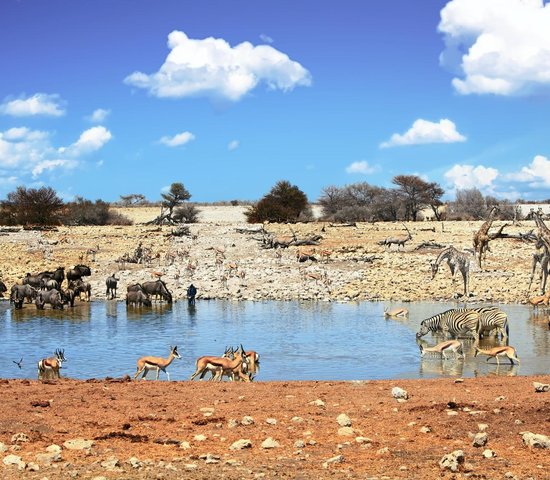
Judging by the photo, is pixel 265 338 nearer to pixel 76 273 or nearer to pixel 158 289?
pixel 158 289

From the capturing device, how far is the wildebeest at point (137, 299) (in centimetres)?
2558

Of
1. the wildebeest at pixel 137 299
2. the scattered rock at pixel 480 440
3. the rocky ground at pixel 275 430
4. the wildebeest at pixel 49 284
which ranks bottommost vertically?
the rocky ground at pixel 275 430

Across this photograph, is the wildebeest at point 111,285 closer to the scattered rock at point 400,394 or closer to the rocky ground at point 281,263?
the rocky ground at point 281,263

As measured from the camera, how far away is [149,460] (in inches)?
300

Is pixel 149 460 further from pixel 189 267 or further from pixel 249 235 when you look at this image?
pixel 249 235

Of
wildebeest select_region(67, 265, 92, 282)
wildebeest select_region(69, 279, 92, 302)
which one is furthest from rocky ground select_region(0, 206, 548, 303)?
wildebeest select_region(69, 279, 92, 302)

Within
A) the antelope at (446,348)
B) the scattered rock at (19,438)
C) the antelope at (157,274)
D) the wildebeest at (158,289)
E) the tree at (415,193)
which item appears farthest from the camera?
the tree at (415,193)

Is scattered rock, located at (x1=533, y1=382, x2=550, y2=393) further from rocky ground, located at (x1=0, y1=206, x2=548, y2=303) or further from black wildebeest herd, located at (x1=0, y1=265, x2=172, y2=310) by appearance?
black wildebeest herd, located at (x1=0, y1=265, x2=172, y2=310)

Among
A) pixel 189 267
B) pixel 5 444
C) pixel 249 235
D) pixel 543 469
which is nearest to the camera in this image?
pixel 543 469

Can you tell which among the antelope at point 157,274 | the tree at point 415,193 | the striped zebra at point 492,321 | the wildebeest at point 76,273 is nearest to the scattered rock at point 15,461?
the striped zebra at point 492,321

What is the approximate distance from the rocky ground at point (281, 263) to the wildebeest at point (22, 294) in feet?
8.50

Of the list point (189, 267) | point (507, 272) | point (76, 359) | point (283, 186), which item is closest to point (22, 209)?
point (283, 186)

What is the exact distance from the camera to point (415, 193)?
67.8 meters

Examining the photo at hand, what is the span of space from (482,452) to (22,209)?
5345cm
